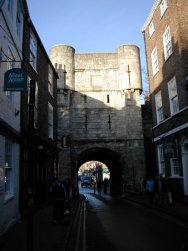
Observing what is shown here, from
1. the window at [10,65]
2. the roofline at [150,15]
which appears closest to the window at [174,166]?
the window at [10,65]

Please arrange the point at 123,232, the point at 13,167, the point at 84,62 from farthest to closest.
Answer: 1. the point at 84,62
2. the point at 13,167
3. the point at 123,232

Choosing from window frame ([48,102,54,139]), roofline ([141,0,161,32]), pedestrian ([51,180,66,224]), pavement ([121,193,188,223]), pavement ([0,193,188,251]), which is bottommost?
pavement ([121,193,188,223])

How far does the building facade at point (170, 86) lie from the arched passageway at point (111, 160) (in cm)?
910

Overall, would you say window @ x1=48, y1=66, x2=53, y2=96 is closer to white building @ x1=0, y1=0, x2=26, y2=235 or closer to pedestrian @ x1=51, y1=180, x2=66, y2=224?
white building @ x1=0, y1=0, x2=26, y2=235

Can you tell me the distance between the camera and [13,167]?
11.5 metres

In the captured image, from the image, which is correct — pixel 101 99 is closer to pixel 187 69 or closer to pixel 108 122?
pixel 108 122

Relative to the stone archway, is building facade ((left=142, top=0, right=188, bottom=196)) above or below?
above

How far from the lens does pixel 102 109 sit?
99.1 ft

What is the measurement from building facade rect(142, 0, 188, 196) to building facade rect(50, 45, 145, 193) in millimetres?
7643

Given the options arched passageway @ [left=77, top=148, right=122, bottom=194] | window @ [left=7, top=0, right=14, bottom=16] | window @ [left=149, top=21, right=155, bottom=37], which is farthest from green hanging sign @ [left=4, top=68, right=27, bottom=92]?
arched passageway @ [left=77, top=148, right=122, bottom=194]

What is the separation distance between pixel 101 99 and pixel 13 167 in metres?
19.8

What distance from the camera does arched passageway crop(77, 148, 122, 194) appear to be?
96.8 ft

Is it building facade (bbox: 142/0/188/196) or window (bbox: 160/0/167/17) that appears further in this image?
window (bbox: 160/0/167/17)

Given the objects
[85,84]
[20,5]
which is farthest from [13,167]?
[85,84]
